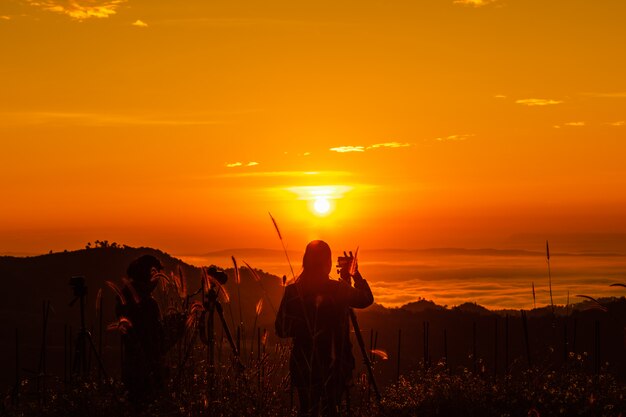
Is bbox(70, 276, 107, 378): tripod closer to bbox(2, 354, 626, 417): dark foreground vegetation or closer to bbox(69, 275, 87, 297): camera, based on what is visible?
bbox(69, 275, 87, 297): camera

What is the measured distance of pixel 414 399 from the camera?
8.41 metres

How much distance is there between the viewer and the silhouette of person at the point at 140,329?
297 inches

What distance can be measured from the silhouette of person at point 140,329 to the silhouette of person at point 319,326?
1.14 metres

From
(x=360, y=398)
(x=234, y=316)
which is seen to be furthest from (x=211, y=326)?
(x=234, y=316)

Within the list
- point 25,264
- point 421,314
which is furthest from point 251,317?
point 25,264

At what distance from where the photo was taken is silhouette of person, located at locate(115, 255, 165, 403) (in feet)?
24.7

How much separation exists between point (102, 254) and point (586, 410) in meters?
20.6

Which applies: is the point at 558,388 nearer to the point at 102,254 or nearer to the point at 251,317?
the point at 251,317

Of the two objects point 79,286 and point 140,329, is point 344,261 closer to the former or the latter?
point 140,329

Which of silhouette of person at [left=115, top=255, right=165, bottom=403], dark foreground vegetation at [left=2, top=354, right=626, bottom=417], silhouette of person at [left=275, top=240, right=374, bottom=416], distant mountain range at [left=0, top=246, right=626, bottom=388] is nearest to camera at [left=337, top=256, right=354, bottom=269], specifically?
silhouette of person at [left=275, top=240, right=374, bottom=416]

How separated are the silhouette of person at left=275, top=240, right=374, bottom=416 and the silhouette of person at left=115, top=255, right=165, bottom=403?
3.75 ft

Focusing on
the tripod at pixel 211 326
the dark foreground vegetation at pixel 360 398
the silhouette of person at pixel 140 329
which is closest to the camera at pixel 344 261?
the dark foreground vegetation at pixel 360 398

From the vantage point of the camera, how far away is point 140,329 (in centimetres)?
782

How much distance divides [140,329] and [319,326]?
63.4 inches
